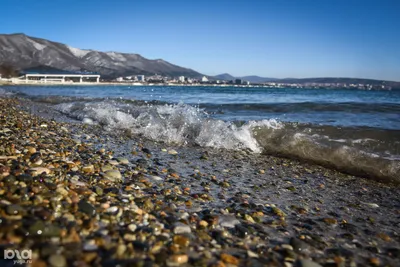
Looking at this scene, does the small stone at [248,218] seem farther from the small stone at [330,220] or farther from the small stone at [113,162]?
the small stone at [113,162]

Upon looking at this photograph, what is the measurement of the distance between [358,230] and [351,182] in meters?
2.34

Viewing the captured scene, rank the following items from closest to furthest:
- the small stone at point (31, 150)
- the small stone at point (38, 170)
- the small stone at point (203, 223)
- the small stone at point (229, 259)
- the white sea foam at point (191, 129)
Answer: the small stone at point (229, 259) → the small stone at point (203, 223) → the small stone at point (38, 170) → the small stone at point (31, 150) → the white sea foam at point (191, 129)

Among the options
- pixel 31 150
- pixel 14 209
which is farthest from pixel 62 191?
A: pixel 31 150

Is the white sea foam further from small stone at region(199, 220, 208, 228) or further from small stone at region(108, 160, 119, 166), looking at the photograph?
small stone at region(199, 220, 208, 228)

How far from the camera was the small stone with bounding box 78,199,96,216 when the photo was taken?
2.38 m

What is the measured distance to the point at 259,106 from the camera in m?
16.5

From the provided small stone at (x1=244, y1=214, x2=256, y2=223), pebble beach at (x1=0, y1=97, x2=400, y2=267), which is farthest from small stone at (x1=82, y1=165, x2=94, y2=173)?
small stone at (x1=244, y1=214, x2=256, y2=223)

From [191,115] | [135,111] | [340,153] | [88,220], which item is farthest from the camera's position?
[135,111]

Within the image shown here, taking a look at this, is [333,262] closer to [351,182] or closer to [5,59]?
[351,182]

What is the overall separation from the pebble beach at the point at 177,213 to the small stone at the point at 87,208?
13 mm

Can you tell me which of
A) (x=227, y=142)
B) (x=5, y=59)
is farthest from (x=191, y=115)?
(x=5, y=59)

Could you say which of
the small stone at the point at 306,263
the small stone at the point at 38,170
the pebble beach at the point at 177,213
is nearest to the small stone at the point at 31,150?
the pebble beach at the point at 177,213

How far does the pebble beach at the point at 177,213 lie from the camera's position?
197 centimetres

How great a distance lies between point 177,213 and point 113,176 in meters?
1.27
